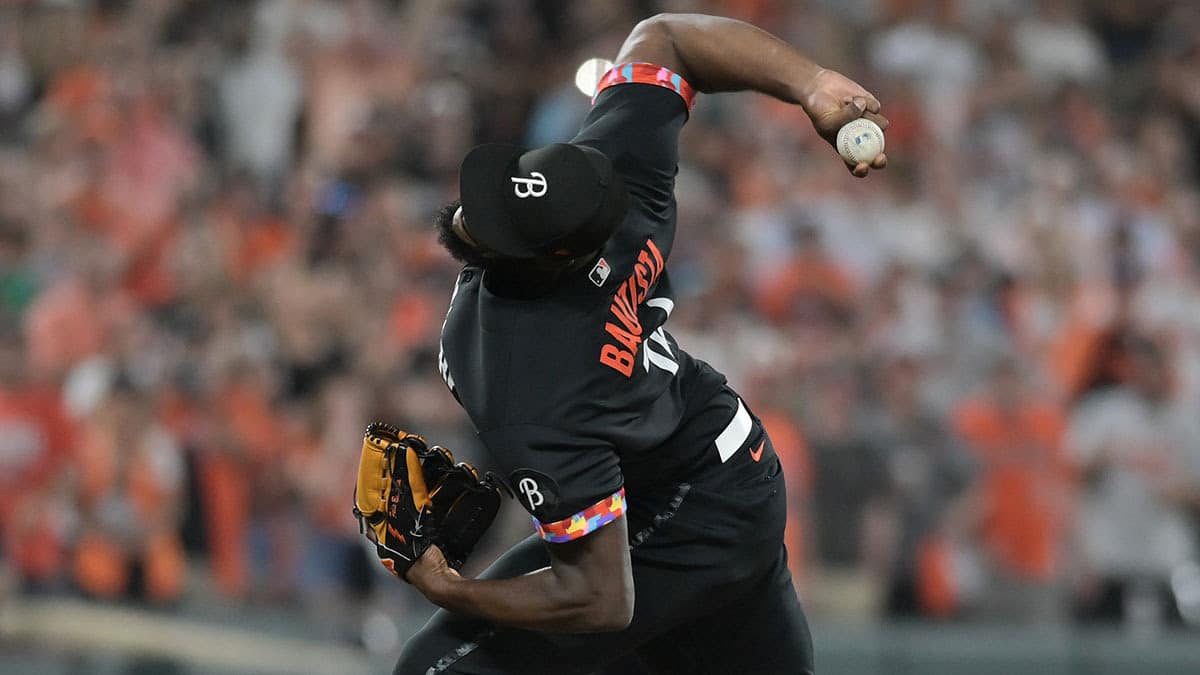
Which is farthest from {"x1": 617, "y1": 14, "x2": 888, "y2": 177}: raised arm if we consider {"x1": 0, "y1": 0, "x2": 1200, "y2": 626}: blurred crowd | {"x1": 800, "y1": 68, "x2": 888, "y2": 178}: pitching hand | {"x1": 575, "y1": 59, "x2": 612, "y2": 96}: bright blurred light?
{"x1": 0, "y1": 0, "x2": 1200, "y2": 626}: blurred crowd

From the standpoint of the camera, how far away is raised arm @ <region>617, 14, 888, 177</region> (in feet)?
12.1

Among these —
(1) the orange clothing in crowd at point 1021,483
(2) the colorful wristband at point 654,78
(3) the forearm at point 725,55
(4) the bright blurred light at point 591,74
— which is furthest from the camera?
(1) the orange clothing in crowd at point 1021,483

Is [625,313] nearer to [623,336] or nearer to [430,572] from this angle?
[623,336]

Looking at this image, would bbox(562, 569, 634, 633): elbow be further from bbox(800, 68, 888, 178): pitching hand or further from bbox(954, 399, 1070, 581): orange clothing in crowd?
bbox(954, 399, 1070, 581): orange clothing in crowd

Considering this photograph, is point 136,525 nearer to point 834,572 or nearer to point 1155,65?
point 834,572

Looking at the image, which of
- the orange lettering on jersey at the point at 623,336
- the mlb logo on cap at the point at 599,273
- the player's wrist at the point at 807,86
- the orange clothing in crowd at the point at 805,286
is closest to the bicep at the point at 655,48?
the player's wrist at the point at 807,86

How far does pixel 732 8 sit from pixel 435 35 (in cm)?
201

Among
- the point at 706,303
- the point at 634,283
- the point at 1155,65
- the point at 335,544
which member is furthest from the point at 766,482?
the point at 1155,65

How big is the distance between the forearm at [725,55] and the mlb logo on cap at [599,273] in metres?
0.56

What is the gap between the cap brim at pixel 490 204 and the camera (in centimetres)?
353

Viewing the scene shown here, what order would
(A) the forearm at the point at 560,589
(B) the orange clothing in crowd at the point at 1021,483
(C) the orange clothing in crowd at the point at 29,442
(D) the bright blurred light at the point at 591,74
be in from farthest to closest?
1. (B) the orange clothing in crowd at the point at 1021,483
2. (C) the orange clothing in crowd at the point at 29,442
3. (D) the bright blurred light at the point at 591,74
4. (A) the forearm at the point at 560,589

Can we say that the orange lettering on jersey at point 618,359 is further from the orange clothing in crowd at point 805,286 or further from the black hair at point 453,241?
the orange clothing in crowd at point 805,286

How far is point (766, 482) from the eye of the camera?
4.23m

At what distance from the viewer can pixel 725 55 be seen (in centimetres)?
405
